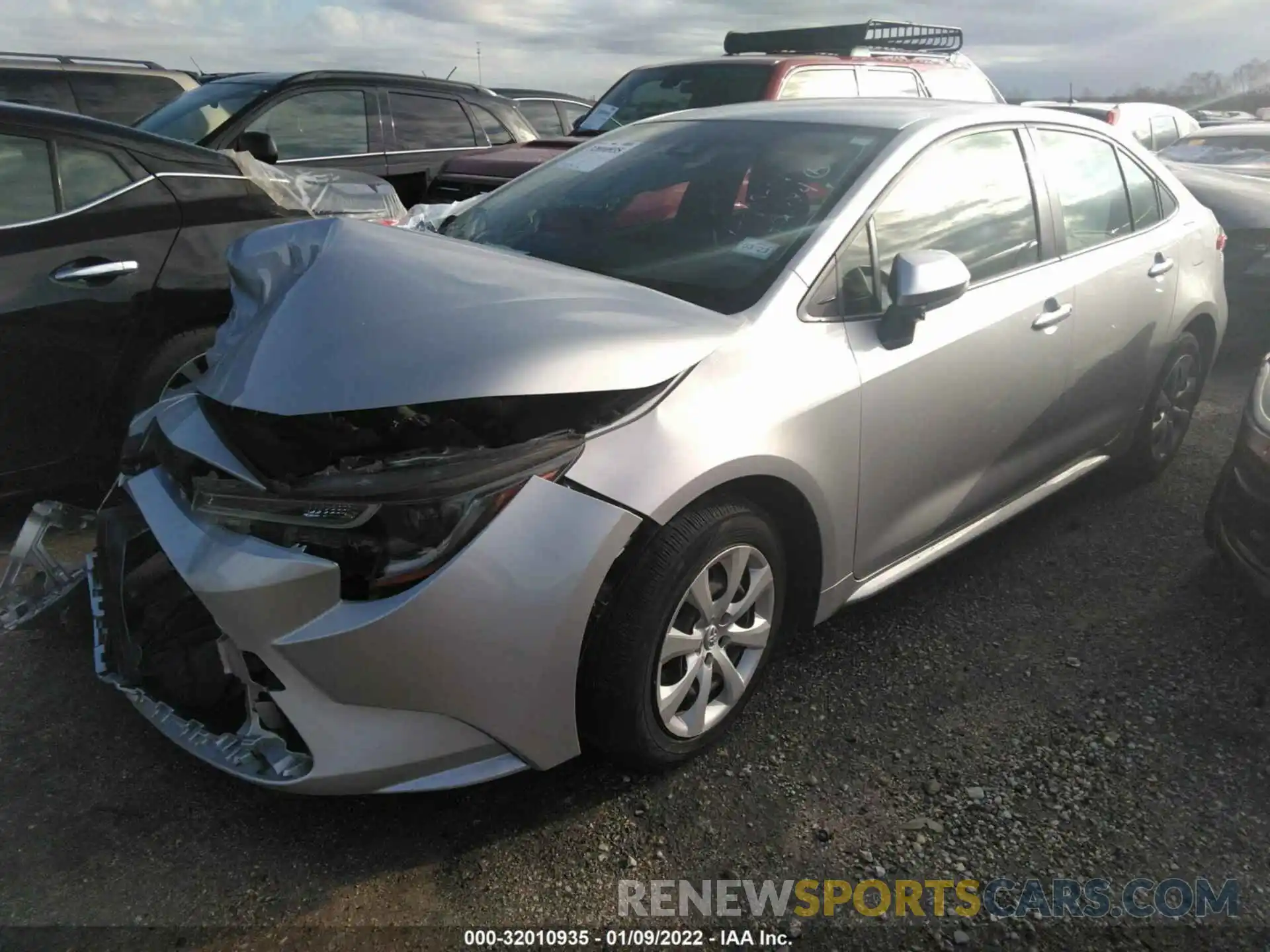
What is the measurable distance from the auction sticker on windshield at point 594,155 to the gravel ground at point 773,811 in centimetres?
183

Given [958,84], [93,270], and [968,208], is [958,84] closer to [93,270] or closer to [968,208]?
[968,208]

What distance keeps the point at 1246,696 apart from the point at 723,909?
182cm

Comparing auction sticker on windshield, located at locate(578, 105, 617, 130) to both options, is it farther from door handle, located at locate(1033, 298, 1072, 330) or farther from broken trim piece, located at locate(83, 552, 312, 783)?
broken trim piece, located at locate(83, 552, 312, 783)

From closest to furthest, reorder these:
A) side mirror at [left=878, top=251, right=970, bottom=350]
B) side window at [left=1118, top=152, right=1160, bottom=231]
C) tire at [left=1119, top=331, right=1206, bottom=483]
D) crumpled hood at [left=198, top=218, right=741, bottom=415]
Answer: crumpled hood at [left=198, top=218, right=741, bottom=415]
side mirror at [left=878, top=251, right=970, bottom=350]
side window at [left=1118, top=152, right=1160, bottom=231]
tire at [left=1119, top=331, right=1206, bottom=483]

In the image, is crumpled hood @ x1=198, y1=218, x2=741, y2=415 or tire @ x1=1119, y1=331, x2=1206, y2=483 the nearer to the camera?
crumpled hood @ x1=198, y1=218, x2=741, y2=415

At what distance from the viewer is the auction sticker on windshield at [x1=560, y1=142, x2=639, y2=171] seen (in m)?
3.50

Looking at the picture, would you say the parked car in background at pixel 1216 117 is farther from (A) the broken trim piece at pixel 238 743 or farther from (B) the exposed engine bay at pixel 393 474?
(A) the broken trim piece at pixel 238 743

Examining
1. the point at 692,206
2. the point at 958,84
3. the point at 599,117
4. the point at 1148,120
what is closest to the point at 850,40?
the point at 958,84

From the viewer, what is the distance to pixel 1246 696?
9.45 feet

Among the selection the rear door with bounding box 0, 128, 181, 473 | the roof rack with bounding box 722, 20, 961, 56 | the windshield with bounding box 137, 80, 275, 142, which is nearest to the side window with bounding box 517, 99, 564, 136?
the roof rack with bounding box 722, 20, 961, 56

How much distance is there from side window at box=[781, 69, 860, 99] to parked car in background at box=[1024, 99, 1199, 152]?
460 centimetres

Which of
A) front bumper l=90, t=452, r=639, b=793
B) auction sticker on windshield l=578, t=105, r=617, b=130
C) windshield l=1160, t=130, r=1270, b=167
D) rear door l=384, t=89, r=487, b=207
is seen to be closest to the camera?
front bumper l=90, t=452, r=639, b=793

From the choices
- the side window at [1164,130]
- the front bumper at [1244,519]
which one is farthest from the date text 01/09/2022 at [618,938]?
the side window at [1164,130]

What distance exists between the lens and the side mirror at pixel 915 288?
259 cm
